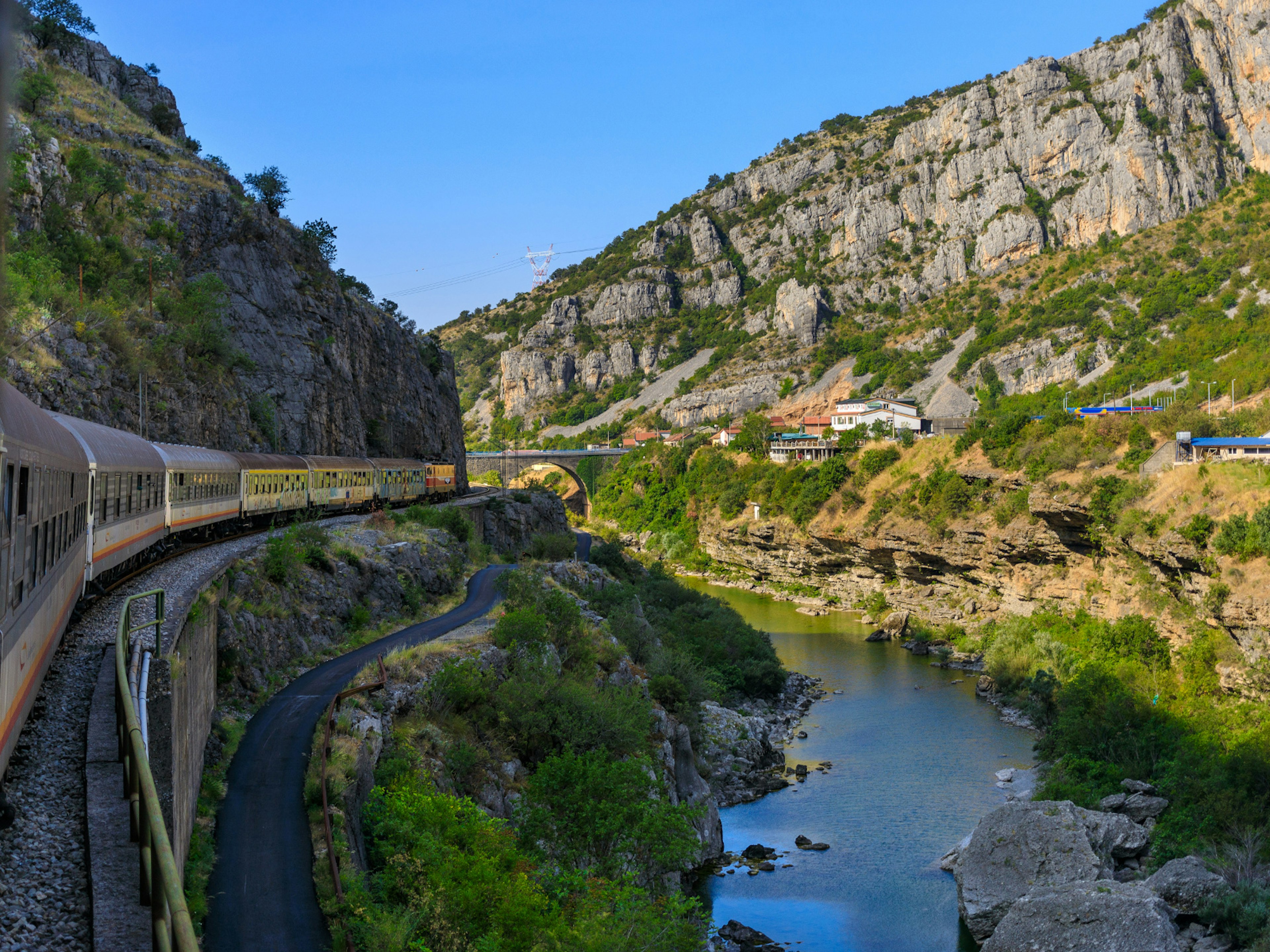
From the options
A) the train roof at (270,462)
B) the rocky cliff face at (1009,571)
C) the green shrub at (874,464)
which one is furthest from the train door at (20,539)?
the green shrub at (874,464)

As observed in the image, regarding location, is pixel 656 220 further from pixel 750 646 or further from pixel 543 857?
pixel 543 857

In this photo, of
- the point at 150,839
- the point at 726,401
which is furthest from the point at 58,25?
the point at 726,401

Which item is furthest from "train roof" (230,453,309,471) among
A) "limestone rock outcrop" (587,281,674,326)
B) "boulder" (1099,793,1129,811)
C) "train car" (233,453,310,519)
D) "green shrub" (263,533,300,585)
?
"limestone rock outcrop" (587,281,674,326)

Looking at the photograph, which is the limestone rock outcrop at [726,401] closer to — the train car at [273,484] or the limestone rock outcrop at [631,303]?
the limestone rock outcrop at [631,303]

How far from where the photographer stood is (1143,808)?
29594mm

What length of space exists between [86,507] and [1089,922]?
21693mm

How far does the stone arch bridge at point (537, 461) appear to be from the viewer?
114m

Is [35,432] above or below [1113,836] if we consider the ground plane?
above

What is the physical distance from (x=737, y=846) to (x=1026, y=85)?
142204 mm

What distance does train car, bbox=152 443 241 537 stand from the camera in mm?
23469

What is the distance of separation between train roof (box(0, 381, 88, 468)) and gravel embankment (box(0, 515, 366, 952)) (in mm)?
2700

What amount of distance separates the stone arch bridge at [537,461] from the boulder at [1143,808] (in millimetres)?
84781

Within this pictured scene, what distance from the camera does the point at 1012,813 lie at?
2553cm

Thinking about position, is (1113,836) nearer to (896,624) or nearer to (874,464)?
(896,624)
